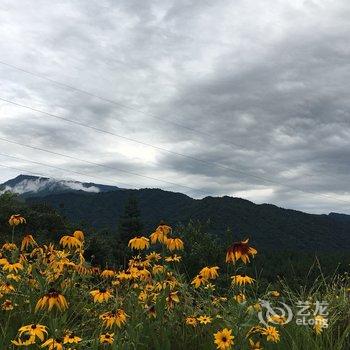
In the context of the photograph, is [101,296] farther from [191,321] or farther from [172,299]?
[191,321]

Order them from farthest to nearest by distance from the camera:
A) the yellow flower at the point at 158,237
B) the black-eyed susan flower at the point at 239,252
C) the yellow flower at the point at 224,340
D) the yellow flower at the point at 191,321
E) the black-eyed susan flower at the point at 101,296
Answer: the yellow flower at the point at 158,237 < the black-eyed susan flower at the point at 101,296 < the yellow flower at the point at 191,321 < the black-eyed susan flower at the point at 239,252 < the yellow flower at the point at 224,340

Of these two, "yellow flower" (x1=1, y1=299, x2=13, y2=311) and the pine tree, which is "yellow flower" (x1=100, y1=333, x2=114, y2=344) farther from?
the pine tree

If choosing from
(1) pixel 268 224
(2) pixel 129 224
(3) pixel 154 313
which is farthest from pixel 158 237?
(1) pixel 268 224

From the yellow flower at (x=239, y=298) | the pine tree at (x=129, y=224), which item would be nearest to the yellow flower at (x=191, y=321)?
the yellow flower at (x=239, y=298)

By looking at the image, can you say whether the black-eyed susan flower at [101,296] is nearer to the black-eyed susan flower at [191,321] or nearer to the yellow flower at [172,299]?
the yellow flower at [172,299]

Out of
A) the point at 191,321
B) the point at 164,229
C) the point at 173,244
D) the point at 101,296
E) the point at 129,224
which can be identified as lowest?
the point at 191,321

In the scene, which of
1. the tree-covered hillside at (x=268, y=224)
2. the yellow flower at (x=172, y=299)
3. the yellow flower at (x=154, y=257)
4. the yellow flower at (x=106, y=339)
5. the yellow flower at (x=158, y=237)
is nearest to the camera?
the yellow flower at (x=106, y=339)

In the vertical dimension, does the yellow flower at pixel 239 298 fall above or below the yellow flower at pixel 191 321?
above

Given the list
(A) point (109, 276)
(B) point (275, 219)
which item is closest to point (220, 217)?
(B) point (275, 219)

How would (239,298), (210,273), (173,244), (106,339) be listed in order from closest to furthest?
(106,339), (239,298), (210,273), (173,244)

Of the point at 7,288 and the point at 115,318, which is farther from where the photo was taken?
the point at 7,288

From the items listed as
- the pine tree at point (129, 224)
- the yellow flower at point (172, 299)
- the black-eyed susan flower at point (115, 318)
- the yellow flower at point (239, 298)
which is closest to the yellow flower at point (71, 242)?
the yellow flower at point (172, 299)

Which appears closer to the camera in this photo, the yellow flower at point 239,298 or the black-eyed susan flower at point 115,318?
the black-eyed susan flower at point 115,318

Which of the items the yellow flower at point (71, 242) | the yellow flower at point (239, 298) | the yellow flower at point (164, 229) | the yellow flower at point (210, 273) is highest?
the yellow flower at point (164, 229)
